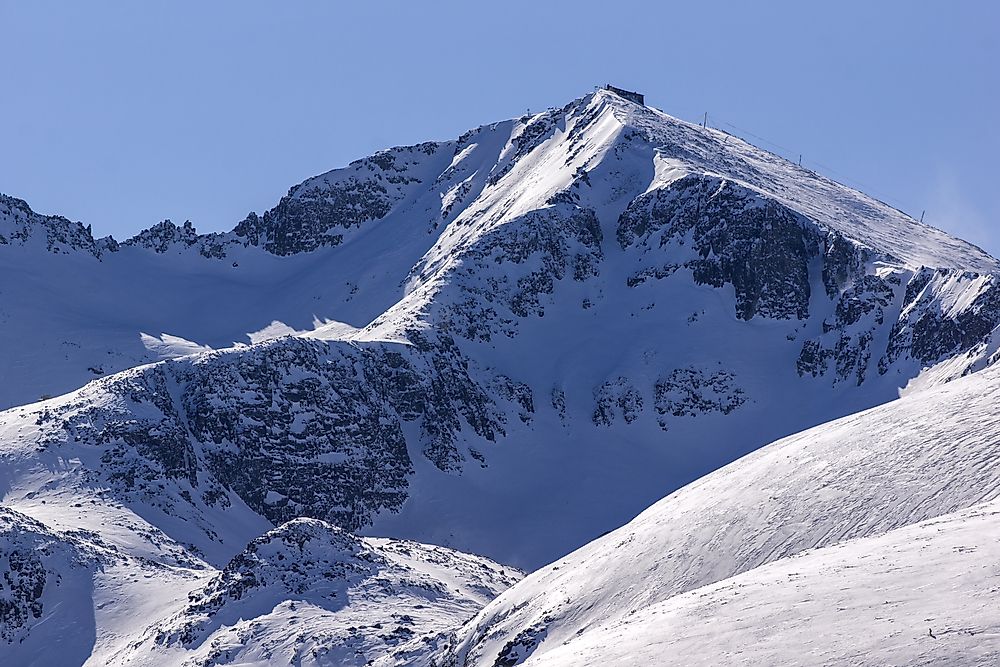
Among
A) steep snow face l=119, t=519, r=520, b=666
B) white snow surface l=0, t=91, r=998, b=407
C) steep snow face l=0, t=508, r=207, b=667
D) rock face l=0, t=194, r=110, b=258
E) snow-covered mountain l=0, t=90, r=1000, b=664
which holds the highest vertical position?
rock face l=0, t=194, r=110, b=258

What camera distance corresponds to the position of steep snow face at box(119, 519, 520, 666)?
6312 cm

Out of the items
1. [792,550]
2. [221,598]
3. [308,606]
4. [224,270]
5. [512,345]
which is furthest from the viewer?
[224,270]

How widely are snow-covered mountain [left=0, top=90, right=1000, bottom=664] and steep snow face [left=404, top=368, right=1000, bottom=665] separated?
278 millimetres

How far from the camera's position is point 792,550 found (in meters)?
45.7

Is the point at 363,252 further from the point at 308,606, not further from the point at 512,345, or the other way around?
the point at 308,606

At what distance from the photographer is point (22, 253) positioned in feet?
457

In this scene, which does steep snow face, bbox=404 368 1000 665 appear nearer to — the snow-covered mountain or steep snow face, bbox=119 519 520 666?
the snow-covered mountain

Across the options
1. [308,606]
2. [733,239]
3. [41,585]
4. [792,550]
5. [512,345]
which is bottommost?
[792,550]

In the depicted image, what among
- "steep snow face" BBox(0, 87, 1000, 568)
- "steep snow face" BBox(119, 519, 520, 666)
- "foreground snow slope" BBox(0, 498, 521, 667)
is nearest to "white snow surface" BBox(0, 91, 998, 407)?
"steep snow face" BBox(0, 87, 1000, 568)

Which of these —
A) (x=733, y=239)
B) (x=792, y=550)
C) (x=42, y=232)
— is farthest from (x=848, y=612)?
(x=42, y=232)

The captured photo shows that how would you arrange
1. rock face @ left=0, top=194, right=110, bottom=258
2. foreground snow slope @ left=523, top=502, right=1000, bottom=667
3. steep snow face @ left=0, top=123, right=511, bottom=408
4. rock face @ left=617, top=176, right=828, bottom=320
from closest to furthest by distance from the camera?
1. foreground snow slope @ left=523, top=502, right=1000, bottom=667
2. rock face @ left=617, top=176, right=828, bottom=320
3. steep snow face @ left=0, top=123, right=511, bottom=408
4. rock face @ left=0, top=194, right=110, bottom=258

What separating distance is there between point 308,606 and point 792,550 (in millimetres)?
29421

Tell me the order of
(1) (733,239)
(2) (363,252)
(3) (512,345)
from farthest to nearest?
(2) (363,252)
(1) (733,239)
(3) (512,345)

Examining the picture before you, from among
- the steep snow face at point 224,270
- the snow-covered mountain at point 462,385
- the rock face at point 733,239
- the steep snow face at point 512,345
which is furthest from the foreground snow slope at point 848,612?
the steep snow face at point 224,270
